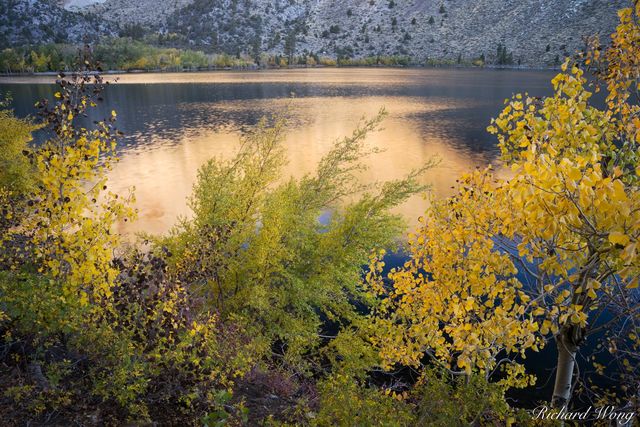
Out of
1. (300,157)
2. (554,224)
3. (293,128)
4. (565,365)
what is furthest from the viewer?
(293,128)

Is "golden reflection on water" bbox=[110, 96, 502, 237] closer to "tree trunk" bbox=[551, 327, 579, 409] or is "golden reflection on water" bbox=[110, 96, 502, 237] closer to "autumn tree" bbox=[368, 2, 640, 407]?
"tree trunk" bbox=[551, 327, 579, 409]

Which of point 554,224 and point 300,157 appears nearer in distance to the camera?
point 554,224

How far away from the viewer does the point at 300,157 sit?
45000 mm

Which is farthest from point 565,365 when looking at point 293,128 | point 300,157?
point 293,128

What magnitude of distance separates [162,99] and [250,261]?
262ft

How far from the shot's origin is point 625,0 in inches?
6806

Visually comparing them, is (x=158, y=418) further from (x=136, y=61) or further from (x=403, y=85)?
(x=136, y=61)

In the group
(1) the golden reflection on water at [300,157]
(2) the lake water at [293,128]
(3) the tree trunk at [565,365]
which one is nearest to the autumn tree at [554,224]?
(3) the tree trunk at [565,365]

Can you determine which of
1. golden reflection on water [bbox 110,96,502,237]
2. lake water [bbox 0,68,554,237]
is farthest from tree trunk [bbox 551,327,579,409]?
golden reflection on water [bbox 110,96,502,237]

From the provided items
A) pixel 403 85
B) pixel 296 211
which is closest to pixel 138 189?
pixel 296 211

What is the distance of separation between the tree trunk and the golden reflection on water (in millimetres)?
A: 17624

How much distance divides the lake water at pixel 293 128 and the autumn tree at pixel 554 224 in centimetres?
1242

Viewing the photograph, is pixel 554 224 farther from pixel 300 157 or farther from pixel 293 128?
pixel 293 128

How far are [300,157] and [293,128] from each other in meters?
14.3
